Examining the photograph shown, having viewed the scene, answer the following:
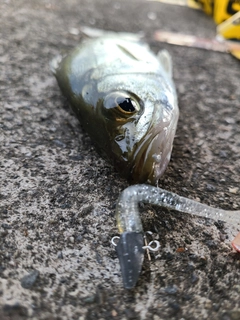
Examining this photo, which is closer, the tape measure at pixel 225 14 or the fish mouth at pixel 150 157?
the fish mouth at pixel 150 157

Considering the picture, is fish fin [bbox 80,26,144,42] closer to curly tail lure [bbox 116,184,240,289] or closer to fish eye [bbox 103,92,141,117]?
fish eye [bbox 103,92,141,117]

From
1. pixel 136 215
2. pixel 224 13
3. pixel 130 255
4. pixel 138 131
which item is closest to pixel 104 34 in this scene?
pixel 224 13

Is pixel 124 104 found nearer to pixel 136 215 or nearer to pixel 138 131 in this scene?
pixel 138 131

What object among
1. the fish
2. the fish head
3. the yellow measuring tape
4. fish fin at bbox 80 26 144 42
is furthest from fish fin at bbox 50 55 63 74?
the yellow measuring tape

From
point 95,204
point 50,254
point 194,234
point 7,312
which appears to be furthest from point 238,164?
point 7,312

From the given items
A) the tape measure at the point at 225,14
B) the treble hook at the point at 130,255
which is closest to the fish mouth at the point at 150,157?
the treble hook at the point at 130,255

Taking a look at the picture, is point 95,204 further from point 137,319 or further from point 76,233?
point 137,319

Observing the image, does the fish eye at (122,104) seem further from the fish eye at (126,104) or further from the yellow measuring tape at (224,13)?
the yellow measuring tape at (224,13)
